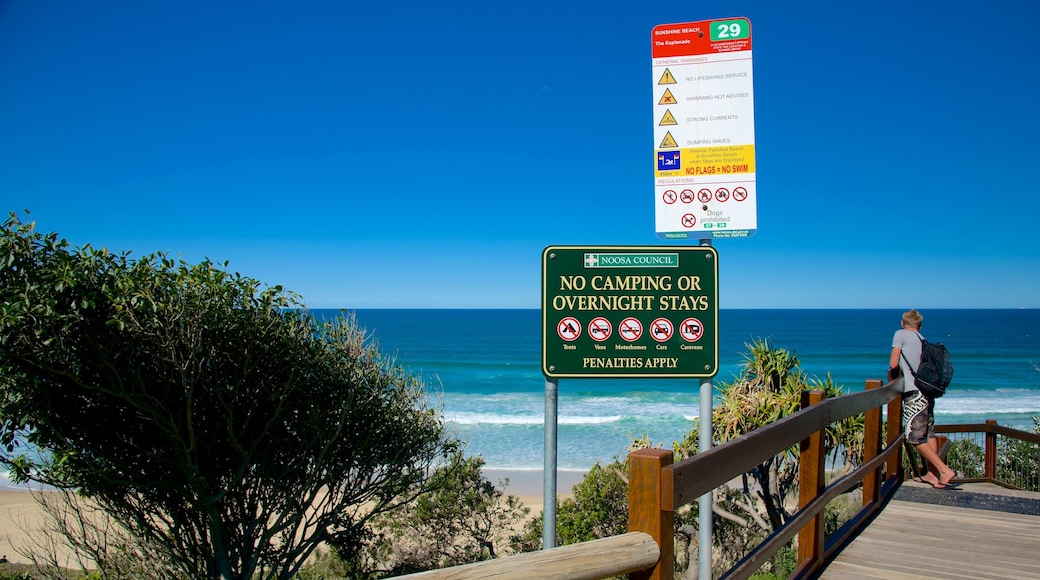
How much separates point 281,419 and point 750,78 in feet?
28.8

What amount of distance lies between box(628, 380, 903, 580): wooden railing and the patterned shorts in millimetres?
259

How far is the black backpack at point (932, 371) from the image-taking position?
18.9ft

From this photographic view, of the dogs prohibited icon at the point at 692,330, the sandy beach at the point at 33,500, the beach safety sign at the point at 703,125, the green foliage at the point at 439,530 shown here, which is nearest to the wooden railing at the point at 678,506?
the dogs prohibited icon at the point at 692,330

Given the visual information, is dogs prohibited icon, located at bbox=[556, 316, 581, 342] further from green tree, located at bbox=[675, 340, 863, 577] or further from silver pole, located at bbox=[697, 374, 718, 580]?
green tree, located at bbox=[675, 340, 863, 577]

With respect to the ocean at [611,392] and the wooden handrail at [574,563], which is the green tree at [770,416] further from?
the wooden handrail at [574,563]

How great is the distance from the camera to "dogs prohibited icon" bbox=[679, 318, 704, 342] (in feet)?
9.54

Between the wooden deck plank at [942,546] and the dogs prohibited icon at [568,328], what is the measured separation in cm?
211

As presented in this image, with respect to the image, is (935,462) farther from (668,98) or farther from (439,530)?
(439,530)

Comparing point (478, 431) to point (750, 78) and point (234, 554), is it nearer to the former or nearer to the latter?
point (234, 554)

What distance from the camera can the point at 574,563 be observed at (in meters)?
1.76

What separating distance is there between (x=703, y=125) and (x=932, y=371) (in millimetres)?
4213

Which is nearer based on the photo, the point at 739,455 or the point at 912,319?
the point at 739,455

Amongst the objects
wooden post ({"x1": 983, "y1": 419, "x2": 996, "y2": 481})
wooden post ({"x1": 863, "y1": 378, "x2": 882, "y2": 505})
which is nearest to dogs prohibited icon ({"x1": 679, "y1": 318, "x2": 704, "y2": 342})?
wooden post ({"x1": 863, "y1": 378, "x2": 882, "y2": 505})

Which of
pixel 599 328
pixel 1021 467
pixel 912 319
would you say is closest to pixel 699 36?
pixel 599 328
